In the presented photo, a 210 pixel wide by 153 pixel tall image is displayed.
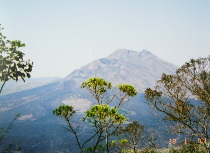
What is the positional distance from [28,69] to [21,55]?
42cm

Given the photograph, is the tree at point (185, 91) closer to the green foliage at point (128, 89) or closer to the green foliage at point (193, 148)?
the green foliage at point (193, 148)

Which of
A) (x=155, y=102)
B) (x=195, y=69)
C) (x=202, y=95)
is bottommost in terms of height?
(x=155, y=102)

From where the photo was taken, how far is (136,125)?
28.6 metres

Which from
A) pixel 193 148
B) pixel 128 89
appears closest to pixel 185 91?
pixel 128 89

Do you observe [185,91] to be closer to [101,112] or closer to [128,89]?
[128,89]

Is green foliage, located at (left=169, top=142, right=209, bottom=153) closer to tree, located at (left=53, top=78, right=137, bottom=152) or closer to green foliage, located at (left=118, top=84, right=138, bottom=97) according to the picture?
green foliage, located at (left=118, top=84, right=138, bottom=97)

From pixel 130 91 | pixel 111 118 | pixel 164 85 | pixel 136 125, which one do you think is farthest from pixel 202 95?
pixel 136 125

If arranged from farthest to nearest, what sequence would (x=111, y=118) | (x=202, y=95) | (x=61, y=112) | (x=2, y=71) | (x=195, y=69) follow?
(x=195, y=69)
(x=202, y=95)
(x=61, y=112)
(x=111, y=118)
(x=2, y=71)

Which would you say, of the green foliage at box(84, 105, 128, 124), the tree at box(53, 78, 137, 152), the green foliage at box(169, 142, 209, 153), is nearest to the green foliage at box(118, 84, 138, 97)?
the tree at box(53, 78, 137, 152)

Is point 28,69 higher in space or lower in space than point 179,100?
higher

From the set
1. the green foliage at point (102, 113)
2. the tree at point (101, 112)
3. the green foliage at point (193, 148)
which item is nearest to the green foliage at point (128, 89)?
the tree at point (101, 112)

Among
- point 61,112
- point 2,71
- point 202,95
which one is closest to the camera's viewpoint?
point 2,71

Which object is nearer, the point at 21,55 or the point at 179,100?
the point at 21,55

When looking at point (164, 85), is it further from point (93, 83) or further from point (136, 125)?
point (136, 125)
